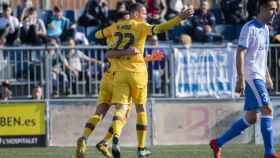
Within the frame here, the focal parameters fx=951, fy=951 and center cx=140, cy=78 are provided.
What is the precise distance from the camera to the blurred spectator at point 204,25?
21.8 metres

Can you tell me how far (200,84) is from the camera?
19.5 m

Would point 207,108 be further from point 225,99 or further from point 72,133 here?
point 72,133

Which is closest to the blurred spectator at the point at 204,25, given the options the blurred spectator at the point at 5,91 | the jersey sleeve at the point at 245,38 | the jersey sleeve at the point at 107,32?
the blurred spectator at the point at 5,91

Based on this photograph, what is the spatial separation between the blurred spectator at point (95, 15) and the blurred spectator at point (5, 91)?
12.2 ft

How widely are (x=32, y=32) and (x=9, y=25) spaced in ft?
1.83

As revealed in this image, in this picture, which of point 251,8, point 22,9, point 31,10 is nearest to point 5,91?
point 31,10

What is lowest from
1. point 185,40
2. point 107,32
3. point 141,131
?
point 141,131

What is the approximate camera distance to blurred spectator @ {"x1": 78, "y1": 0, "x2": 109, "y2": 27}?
22531 millimetres

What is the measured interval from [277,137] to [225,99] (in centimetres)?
124

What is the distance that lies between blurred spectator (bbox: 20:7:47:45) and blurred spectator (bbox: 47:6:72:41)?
340 millimetres

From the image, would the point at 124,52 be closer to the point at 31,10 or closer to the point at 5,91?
the point at 5,91

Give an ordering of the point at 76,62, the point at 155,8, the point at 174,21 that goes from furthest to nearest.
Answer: the point at 155,8
the point at 76,62
the point at 174,21

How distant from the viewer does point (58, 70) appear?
63.9 feet

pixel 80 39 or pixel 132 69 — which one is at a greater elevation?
pixel 80 39
